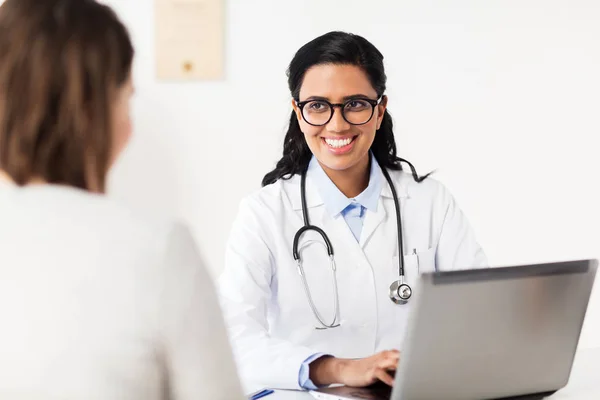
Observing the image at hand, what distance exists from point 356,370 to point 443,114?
1911mm

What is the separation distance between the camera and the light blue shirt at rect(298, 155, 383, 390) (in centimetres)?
204

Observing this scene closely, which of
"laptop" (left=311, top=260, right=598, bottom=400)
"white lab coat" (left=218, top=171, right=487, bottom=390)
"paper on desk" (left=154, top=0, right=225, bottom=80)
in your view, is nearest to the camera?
"laptop" (left=311, top=260, right=598, bottom=400)

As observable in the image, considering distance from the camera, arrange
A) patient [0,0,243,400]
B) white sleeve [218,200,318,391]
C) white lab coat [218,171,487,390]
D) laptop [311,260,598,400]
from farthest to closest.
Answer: white lab coat [218,171,487,390] < white sleeve [218,200,318,391] < laptop [311,260,598,400] < patient [0,0,243,400]

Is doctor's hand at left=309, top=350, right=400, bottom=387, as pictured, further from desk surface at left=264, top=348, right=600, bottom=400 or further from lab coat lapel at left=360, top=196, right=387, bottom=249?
lab coat lapel at left=360, top=196, right=387, bottom=249

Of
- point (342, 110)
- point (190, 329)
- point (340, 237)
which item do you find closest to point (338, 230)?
point (340, 237)

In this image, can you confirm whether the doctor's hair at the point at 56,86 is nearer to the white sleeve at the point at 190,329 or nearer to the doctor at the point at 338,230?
the white sleeve at the point at 190,329

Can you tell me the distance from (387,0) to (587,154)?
3.36 feet

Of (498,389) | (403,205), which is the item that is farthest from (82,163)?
(403,205)

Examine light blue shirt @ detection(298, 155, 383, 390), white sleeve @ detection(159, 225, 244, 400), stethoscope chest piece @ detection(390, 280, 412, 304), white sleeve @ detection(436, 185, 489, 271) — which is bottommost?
stethoscope chest piece @ detection(390, 280, 412, 304)

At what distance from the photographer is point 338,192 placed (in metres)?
2.05

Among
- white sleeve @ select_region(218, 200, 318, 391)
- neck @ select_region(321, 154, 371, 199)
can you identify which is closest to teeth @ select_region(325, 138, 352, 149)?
neck @ select_region(321, 154, 371, 199)

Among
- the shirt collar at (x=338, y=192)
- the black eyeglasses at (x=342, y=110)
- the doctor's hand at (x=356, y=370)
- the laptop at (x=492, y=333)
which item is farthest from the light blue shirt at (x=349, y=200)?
the laptop at (x=492, y=333)

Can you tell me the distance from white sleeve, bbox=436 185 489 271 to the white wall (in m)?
1.11

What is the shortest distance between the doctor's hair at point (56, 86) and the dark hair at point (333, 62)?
111cm
